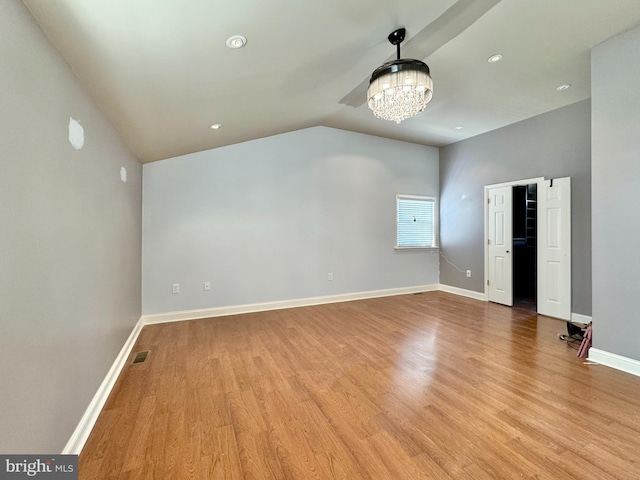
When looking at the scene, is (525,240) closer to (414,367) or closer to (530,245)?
(530,245)

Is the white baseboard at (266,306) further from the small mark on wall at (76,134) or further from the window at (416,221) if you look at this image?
the small mark on wall at (76,134)

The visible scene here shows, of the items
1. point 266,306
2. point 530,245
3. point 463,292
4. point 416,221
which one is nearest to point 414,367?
point 266,306

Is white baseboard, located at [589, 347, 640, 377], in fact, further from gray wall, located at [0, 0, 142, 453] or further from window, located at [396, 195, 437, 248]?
gray wall, located at [0, 0, 142, 453]

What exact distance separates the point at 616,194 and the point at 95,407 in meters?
4.62

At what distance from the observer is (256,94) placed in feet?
8.48

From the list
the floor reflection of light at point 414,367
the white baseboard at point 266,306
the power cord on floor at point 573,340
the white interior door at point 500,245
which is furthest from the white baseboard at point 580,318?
the white baseboard at point 266,306

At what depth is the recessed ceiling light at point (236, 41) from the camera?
66.3 inches

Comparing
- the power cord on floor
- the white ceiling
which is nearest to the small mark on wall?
the white ceiling

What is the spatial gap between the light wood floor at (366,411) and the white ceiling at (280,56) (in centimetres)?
228

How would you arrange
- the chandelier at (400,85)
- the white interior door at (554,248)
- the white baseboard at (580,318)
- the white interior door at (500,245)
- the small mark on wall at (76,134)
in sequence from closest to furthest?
the small mark on wall at (76,134) < the chandelier at (400,85) < the white baseboard at (580,318) < the white interior door at (554,248) < the white interior door at (500,245)

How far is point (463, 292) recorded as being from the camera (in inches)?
209

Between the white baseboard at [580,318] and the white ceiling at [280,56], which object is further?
the white baseboard at [580,318]

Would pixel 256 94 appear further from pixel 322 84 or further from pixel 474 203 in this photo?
pixel 474 203

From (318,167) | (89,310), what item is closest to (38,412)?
(89,310)
